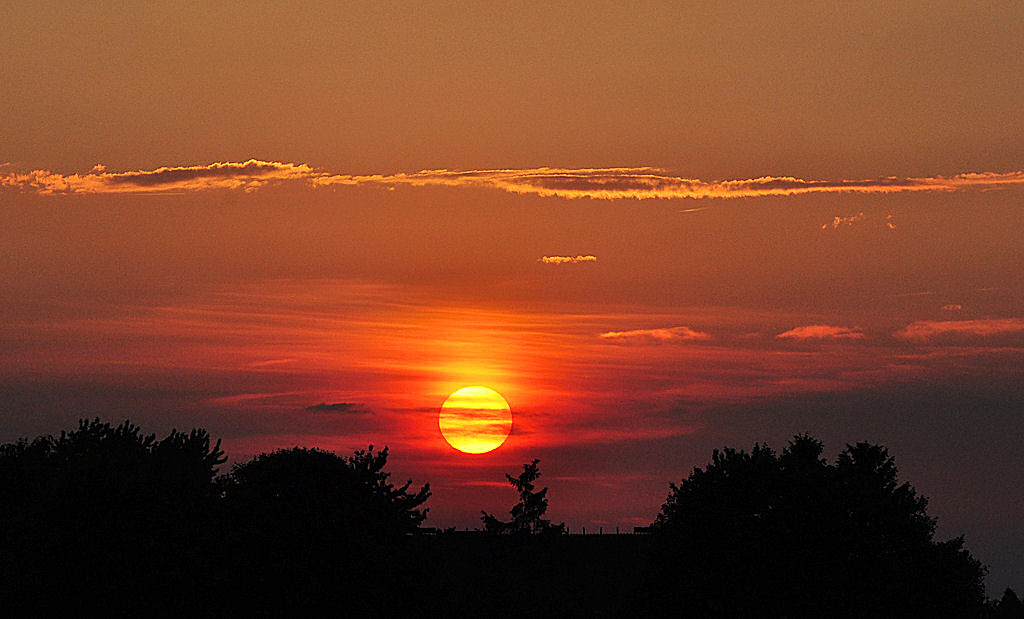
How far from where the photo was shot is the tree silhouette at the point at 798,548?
7219 cm

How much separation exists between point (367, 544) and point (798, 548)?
2425cm

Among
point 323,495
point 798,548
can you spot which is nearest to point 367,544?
point 323,495

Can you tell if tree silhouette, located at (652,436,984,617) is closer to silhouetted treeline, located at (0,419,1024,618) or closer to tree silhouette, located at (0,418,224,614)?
silhouetted treeline, located at (0,419,1024,618)

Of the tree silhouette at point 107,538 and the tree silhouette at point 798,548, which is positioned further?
the tree silhouette at point 798,548

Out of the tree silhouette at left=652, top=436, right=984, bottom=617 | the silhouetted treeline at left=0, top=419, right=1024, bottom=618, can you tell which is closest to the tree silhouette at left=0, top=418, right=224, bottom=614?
the silhouetted treeline at left=0, top=419, right=1024, bottom=618

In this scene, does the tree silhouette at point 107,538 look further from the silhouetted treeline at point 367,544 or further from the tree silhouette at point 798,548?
the tree silhouette at point 798,548

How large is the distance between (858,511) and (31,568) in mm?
43497

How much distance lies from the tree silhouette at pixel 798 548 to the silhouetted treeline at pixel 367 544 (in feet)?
0.26

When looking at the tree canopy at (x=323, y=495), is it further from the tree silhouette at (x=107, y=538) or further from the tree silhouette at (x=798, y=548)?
the tree silhouette at (x=798, y=548)

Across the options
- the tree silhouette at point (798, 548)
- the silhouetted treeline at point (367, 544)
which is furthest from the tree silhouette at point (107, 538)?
the tree silhouette at point (798, 548)

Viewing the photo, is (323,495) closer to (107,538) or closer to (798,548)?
(107,538)

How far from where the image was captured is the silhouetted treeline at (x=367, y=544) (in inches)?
2371

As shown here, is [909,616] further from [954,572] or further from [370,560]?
[370,560]

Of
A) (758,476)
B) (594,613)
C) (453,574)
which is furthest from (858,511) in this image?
(453,574)
